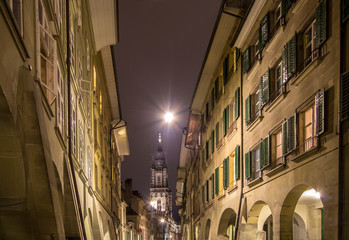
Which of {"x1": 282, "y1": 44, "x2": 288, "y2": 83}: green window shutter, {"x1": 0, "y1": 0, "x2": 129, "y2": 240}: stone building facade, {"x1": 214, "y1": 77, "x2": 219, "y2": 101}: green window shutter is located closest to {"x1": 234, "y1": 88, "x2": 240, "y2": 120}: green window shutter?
{"x1": 214, "y1": 77, "x2": 219, "y2": 101}: green window shutter

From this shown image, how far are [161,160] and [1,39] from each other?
180572 millimetres

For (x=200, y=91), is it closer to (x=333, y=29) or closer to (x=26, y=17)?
(x=333, y=29)

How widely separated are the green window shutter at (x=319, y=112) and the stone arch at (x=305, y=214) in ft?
10.3

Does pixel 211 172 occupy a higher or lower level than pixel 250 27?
lower

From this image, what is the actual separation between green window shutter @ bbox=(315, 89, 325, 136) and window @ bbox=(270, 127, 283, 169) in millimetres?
3435

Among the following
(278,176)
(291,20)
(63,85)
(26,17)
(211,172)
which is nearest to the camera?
(26,17)

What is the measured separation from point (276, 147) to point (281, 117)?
1.42 m

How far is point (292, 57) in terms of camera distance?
11.3m

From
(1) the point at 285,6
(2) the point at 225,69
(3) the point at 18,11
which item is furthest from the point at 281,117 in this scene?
(2) the point at 225,69

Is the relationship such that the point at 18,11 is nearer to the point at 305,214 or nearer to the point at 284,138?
the point at 284,138

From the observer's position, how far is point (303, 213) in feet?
57.7

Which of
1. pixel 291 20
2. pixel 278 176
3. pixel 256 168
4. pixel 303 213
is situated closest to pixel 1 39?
pixel 291 20

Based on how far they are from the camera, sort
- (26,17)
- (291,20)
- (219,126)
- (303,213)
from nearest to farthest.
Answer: (26,17) < (291,20) < (303,213) < (219,126)

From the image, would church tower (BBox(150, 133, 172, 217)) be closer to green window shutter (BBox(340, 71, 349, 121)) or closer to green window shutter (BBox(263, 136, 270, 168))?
green window shutter (BBox(263, 136, 270, 168))
